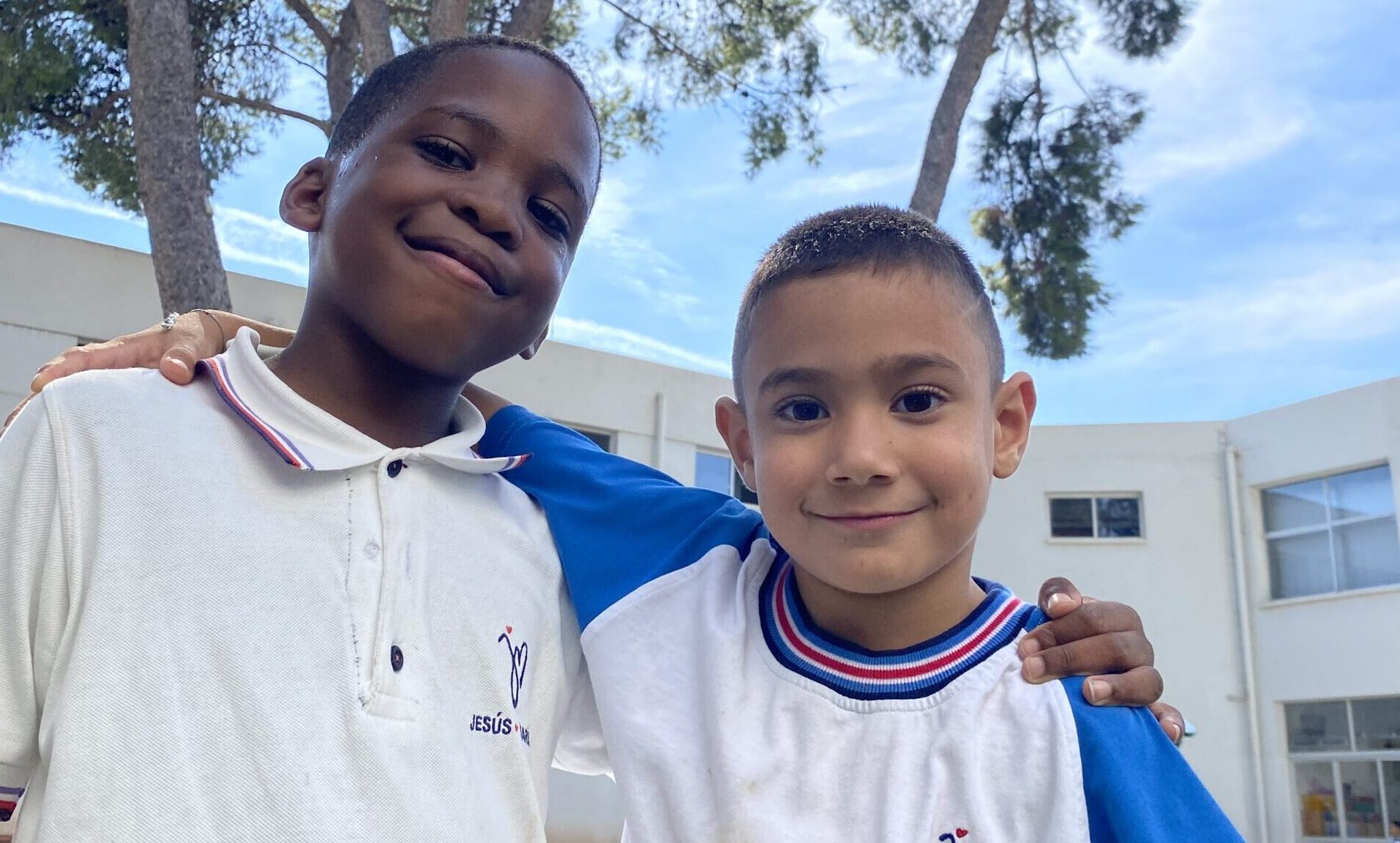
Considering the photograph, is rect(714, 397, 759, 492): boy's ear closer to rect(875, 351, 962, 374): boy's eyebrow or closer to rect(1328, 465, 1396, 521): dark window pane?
rect(875, 351, 962, 374): boy's eyebrow

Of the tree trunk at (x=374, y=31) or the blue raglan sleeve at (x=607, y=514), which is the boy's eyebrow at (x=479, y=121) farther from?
the tree trunk at (x=374, y=31)

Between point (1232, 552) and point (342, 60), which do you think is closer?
point (342, 60)

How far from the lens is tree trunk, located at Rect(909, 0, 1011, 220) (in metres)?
6.04

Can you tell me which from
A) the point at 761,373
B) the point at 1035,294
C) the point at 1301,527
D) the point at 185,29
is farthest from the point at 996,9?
the point at 1301,527

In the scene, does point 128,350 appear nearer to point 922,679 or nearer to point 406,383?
point 406,383

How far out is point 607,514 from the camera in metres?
1.89

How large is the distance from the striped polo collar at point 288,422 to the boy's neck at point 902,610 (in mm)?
604

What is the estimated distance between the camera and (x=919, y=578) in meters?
1.63

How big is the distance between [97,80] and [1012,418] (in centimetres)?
614

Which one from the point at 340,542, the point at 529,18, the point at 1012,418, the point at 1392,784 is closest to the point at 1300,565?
the point at 1392,784

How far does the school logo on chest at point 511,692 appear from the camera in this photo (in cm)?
154

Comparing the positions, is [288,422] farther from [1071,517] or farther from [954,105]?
[1071,517]

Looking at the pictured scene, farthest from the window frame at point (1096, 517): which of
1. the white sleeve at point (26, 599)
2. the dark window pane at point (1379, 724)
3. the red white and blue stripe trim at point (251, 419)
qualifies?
the white sleeve at point (26, 599)

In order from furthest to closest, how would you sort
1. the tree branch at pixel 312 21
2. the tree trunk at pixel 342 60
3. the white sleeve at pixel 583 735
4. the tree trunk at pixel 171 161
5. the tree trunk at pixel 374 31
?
the tree branch at pixel 312 21
the tree trunk at pixel 342 60
the tree trunk at pixel 374 31
the tree trunk at pixel 171 161
the white sleeve at pixel 583 735
